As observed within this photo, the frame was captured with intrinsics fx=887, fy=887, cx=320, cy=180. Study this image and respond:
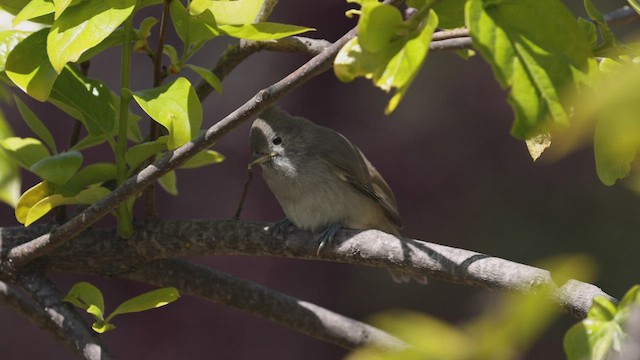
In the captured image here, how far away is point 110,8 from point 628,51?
1.55ft

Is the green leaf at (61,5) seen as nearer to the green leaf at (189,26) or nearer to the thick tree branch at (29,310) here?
the green leaf at (189,26)

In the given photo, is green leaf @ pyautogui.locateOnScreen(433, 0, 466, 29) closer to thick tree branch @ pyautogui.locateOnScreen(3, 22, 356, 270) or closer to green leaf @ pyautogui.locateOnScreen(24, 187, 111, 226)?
thick tree branch @ pyautogui.locateOnScreen(3, 22, 356, 270)

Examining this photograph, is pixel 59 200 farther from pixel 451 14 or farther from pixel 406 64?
pixel 406 64

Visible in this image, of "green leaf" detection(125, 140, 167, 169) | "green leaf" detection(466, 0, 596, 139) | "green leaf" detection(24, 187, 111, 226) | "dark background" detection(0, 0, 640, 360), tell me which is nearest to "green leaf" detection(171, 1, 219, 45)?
"green leaf" detection(125, 140, 167, 169)

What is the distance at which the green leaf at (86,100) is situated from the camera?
1.09 m

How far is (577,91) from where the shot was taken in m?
0.57

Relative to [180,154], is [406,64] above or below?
above

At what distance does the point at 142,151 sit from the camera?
107cm

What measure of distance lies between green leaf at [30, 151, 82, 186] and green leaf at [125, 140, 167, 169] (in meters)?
0.07

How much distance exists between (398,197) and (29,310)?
Answer: 1.49 meters

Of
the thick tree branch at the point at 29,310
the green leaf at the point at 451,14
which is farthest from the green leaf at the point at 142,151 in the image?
the green leaf at the point at 451,14

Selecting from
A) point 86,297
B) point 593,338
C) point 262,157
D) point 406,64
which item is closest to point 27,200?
point 86,297

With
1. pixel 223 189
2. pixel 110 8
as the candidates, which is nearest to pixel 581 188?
pixel 223 189

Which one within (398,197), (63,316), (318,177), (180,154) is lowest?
(398,197)
